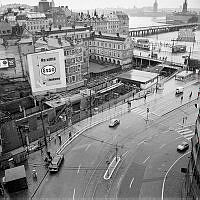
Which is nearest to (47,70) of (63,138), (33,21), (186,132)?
(63,138)

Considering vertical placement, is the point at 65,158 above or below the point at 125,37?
below

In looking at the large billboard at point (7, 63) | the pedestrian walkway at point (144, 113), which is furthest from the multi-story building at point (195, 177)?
the large billboard at point (7, 63)

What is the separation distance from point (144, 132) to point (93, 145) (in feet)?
24.3

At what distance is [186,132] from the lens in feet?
108

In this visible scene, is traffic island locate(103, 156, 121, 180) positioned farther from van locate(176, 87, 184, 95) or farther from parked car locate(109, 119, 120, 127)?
van locate(176, 87, 184, 95)

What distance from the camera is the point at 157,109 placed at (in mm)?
39594

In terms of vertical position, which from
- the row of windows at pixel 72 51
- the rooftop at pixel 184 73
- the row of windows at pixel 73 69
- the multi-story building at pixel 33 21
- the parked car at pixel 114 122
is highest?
the multi-story building at pixel 33 21

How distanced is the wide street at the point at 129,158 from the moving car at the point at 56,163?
1.81 feet

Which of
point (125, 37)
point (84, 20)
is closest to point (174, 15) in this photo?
point (84, 20)

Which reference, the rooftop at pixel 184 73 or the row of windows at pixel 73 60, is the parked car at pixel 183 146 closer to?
the rooftop at pixel 184 73

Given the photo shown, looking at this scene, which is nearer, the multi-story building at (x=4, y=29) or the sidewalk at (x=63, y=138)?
the sidewalk at (x=63, y=138)

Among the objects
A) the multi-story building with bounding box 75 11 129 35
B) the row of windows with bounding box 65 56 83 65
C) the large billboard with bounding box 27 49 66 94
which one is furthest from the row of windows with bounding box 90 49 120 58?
the large billboard with bounding box 27 49 66 94

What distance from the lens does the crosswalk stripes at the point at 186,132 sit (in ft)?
105

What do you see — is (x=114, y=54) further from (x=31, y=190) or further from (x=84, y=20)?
(x=31, y=190)
